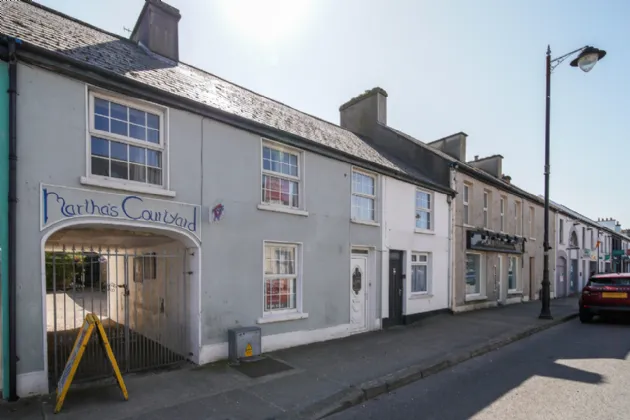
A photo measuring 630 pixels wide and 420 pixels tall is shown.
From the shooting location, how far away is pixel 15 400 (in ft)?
17.4

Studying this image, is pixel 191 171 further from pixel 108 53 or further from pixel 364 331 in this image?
pixel 364 331

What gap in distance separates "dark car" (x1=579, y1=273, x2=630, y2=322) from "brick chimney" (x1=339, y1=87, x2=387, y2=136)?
33.2 ft

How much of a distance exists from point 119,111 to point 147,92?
23.5 inches

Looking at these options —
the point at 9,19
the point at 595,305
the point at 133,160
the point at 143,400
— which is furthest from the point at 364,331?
the point at 9,19

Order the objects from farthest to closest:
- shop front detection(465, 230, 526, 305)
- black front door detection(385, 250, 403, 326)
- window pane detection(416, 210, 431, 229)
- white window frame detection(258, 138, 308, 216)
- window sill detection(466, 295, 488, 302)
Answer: shop front detection(465, 230, 526, 305) → window sill detection(466, 295, 488, 302) → window pane detection(416, 210, 431, 229) → black front door detection(385, 250, 403, 326) → white window frame detection(258, 138, 308, 216)

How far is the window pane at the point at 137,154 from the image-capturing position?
6.84 metres

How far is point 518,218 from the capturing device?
20.5 meters

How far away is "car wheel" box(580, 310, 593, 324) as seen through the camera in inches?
538

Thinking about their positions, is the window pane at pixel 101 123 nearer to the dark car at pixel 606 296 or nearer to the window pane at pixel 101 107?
the window pane at pixel 101 107

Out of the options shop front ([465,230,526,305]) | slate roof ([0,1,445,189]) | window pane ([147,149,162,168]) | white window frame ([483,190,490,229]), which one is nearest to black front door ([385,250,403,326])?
slate roof ([0,1,445,189])

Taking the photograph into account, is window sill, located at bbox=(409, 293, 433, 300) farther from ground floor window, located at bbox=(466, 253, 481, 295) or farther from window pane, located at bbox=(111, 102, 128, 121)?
window pane, located at bbox=(111, 102, 128, 121)

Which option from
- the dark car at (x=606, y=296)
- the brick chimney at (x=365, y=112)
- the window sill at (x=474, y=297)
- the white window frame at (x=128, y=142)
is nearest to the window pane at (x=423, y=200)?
the brick chimney at (x=365, y=112)

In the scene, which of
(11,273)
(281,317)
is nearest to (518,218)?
(281,317)

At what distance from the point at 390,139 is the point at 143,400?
1364 centimetres
